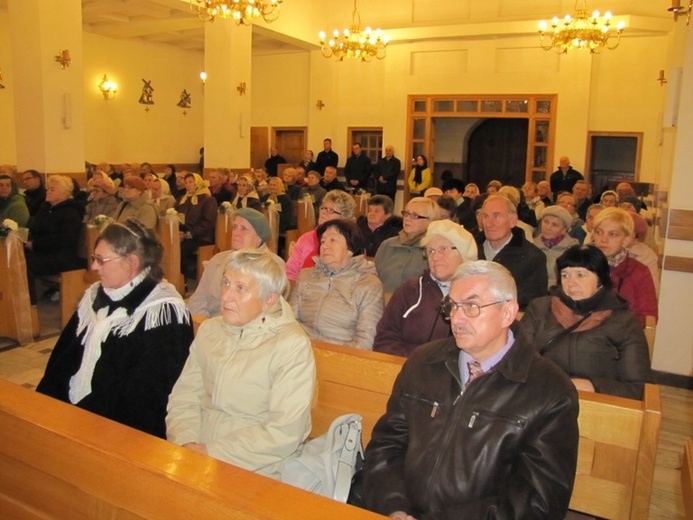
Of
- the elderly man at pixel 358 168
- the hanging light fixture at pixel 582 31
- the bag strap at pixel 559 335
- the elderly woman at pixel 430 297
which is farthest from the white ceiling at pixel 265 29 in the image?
the bag strap at pixel 559 335

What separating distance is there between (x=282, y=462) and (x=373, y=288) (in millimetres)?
1219

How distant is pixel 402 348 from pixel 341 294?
40 cm

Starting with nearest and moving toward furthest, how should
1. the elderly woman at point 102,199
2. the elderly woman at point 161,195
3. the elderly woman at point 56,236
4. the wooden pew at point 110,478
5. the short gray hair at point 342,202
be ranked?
1. the wooden pew at point 110,478
2. the short gray hair at point 342,202
3. the elderly woman at point 56,236
4. the elderly woman at point 102,199
5. the elderly woman at point 161,195

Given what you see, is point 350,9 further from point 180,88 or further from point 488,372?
point 488,372

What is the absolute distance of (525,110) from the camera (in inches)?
460

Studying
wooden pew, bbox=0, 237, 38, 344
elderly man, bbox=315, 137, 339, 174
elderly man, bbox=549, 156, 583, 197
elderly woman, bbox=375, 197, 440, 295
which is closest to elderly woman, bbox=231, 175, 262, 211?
wooden pew, bbox=0, 237, 38, 344

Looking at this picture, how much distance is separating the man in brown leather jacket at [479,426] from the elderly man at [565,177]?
9.60m

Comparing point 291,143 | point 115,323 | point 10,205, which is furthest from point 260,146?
point 115,323

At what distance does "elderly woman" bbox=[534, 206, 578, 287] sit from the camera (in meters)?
4.41

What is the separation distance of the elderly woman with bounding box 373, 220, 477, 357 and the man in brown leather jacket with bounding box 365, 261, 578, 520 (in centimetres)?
101

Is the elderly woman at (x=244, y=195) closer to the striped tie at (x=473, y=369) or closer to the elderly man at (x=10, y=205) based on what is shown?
the elderly man at (x=10, y=205)

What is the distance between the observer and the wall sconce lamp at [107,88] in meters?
13.3

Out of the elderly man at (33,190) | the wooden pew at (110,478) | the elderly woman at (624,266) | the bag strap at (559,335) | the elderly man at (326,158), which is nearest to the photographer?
the wooden pew at (110,478)

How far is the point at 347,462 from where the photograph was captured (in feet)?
6.13
